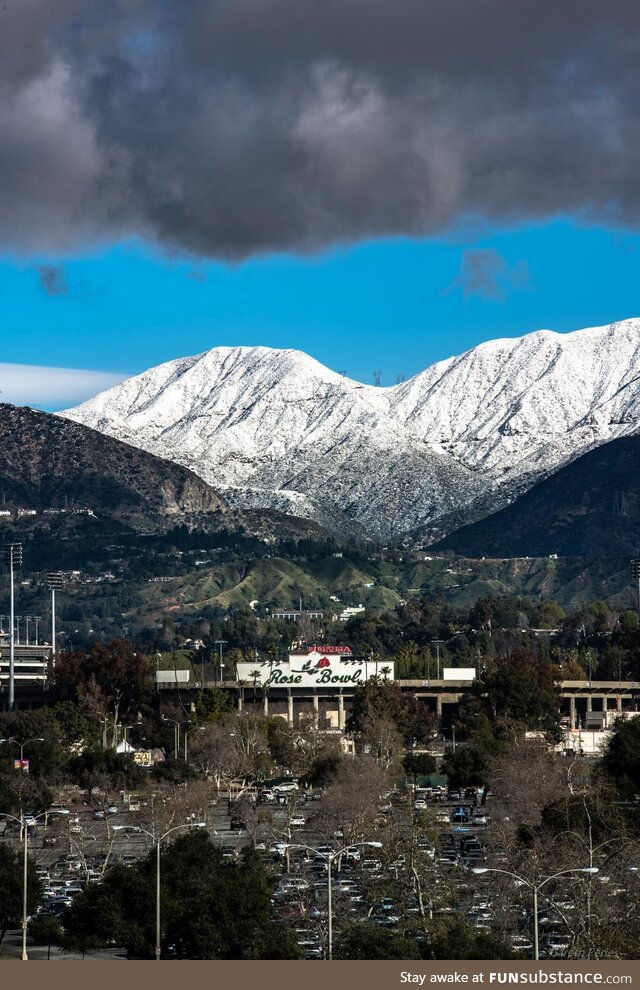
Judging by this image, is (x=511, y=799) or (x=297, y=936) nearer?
(x=297, y=936)

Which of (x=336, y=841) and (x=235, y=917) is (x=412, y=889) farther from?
(x=336, y=841)

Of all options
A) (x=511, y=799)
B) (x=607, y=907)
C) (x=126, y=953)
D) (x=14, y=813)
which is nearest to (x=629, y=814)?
(x=511, y=799)

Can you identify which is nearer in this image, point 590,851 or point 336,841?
point 590,851

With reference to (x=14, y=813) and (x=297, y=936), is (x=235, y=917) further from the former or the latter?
(x=14, y=813)

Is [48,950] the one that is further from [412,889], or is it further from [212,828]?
[212,828]

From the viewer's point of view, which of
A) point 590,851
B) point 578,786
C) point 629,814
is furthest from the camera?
point 578,786

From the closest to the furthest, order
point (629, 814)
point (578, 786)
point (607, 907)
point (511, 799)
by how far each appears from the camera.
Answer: point (607, 907)
point (629, 814)
point (511, 799)
point (578, 786)
